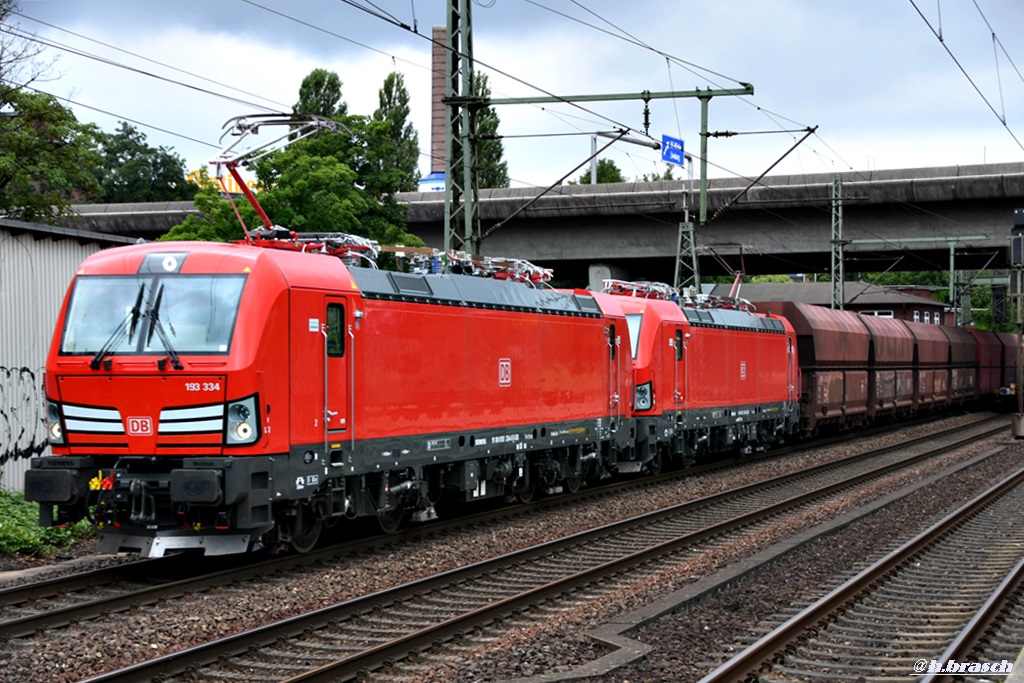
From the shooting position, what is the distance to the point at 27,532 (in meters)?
14.4

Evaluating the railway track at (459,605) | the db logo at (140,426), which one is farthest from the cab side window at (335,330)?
the railway track at (459,605)

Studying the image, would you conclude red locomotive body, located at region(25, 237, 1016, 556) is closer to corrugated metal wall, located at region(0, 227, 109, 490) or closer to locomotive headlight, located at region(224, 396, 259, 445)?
locomotive headlight, located at region(224, 396, 259, 445)

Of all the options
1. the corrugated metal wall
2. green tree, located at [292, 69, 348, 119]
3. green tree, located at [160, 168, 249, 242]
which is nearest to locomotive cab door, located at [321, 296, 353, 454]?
the corrugated metal wall

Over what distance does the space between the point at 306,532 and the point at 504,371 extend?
4.54m

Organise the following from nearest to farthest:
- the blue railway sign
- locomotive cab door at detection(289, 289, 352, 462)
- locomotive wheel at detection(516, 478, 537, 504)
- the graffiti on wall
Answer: locomotive cab door at detection(289, 289, 352, 462), the graffiti on wall, locomotive wheel at detection(516, 478, 537, 504), the blue railway sign

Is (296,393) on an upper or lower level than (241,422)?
upper

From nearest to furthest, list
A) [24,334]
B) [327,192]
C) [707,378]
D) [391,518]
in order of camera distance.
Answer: [391,518] → [24,334] → [707,378] → [327,192]

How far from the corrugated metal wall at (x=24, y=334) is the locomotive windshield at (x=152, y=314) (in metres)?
5.44

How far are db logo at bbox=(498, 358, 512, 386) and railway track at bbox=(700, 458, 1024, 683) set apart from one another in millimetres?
5839

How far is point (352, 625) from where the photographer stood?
34.4 feet

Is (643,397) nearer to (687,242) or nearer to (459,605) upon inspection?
(459,605)

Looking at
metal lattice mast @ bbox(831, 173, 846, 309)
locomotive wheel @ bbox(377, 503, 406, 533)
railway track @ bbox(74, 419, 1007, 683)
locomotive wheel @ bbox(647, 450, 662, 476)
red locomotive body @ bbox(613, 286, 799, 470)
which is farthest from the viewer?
metal lattice mast @ bbox(831, 173, 846, 309)

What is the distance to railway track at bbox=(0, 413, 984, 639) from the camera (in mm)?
10266

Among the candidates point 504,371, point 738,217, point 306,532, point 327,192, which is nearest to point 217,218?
point 327,192
